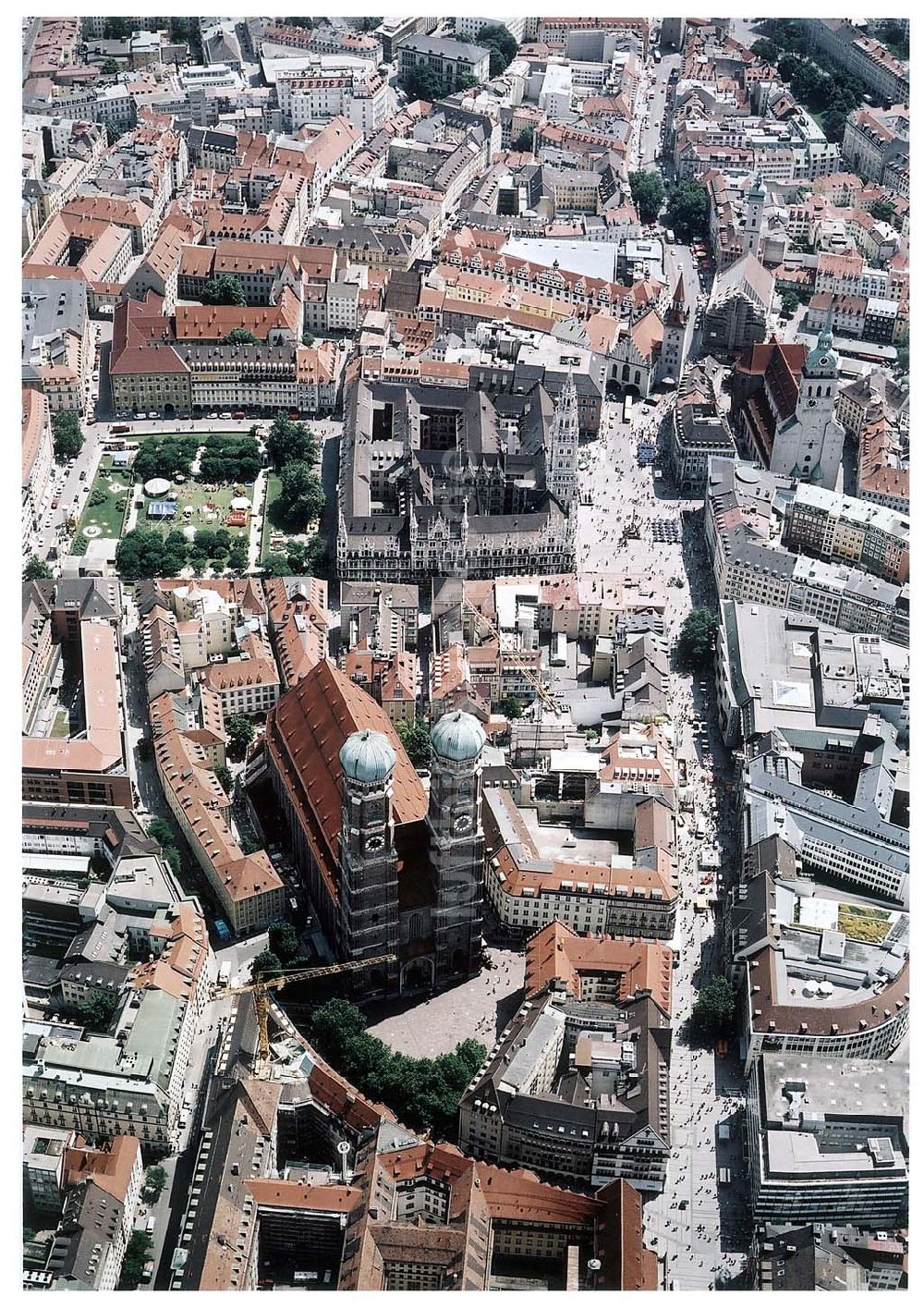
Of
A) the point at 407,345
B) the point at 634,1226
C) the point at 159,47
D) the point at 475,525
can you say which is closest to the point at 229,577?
the point at 475,525

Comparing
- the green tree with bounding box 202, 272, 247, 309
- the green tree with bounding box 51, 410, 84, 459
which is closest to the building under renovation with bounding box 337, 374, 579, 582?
the green tree with bounding box 51, 410, 84, 459

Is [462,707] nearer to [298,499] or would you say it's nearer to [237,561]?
[237,561]

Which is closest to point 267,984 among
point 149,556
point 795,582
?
point 149,556

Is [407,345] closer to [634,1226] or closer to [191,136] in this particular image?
[191,136]

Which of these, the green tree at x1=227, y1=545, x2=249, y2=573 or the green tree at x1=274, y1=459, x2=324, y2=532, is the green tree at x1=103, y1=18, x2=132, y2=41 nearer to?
the green tree at x1=274, y1=459, x2=324, y2=532

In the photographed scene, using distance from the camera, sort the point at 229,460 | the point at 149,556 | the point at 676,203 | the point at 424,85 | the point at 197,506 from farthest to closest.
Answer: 1. the point at 424,85
2. the point at 676,203
3. the point at 229,460
4. the point at 197,506
5. the point at 149,556

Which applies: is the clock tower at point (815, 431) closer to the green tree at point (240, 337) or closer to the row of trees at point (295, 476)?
the row of trees at point (295, 476)
